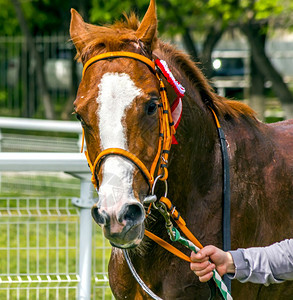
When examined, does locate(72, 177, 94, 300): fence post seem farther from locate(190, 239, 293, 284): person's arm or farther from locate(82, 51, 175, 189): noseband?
locate(190, 239, 293, 284): person's arm

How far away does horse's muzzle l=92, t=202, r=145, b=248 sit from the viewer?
280 cm

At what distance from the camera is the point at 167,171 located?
3.17m

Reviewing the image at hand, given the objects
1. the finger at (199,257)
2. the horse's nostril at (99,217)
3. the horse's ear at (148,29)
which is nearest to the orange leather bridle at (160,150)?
the horse's ear at (148,29)

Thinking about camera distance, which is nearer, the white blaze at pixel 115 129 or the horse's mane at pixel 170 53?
the white blaze at pixel 115 129

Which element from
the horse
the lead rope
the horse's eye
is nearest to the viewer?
the horse

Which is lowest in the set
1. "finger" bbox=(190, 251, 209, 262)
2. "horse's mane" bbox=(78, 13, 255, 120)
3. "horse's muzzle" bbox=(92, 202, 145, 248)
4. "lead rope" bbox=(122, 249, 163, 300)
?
"lead rope" bbox=(122, 249, 163, 300)

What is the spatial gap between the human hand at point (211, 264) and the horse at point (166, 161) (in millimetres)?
290

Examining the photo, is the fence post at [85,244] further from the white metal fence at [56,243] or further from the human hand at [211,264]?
the human hand at [211,264]

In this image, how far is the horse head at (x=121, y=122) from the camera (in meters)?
2.84

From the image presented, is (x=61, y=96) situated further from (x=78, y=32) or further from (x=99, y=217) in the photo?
(x=99, y=217)

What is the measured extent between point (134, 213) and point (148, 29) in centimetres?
96

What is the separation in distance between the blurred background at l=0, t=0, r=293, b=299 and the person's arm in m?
1.47

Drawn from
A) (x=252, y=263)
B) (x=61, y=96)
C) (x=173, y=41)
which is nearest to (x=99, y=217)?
(x=252, y=263)

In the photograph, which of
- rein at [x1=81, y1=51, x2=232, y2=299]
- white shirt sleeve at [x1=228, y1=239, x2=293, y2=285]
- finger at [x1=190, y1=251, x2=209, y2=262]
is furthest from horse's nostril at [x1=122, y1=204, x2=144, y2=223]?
white shirt sleeve at [x1=228, y1=239, x2=293, y2=285]
